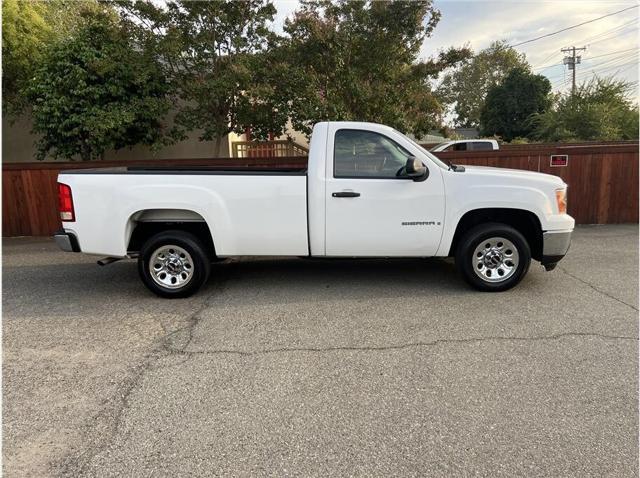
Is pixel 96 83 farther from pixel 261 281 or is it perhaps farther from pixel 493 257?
pixel 493 257

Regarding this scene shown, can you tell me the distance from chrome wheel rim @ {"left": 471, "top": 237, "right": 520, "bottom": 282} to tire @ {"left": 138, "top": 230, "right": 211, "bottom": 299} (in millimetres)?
3200

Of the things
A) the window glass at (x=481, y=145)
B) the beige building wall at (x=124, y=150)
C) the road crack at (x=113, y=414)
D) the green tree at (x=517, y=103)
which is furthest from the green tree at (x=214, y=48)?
the green tree at (x=517, y=103)

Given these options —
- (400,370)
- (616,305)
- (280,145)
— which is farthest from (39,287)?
(280,145)

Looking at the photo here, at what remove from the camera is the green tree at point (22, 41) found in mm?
9445

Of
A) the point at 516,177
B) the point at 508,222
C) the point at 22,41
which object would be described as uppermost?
the point at 22,41

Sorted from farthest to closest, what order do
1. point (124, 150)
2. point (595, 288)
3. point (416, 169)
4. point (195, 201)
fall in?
point (124, 150), point (595, 288), point (195, 201), point (416, 169)

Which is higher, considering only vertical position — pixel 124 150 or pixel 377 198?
pixel 124 150

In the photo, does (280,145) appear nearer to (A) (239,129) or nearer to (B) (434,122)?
(A) (239,129)

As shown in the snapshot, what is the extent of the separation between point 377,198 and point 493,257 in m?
1.55

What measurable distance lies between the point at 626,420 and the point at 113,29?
1085cm

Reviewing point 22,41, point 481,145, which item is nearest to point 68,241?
point 22,41

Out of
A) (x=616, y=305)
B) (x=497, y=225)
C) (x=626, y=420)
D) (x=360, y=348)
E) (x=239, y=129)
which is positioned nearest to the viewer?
(x=626, y=420)

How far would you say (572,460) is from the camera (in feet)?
8.63

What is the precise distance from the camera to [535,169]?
971cm
